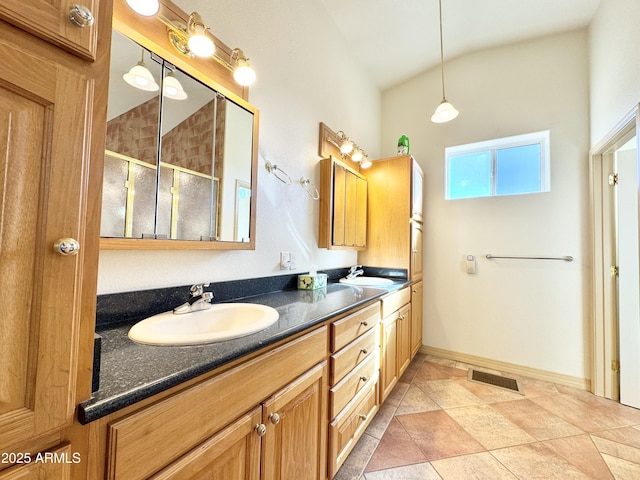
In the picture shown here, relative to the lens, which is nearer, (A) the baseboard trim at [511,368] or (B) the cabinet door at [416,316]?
(A) the baseboard trim at [511,368]

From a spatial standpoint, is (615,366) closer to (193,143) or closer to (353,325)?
(353,325)

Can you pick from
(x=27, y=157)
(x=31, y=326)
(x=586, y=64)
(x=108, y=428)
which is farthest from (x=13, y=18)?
(x=586, y=64)

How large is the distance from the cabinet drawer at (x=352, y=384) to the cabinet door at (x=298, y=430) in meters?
0.06

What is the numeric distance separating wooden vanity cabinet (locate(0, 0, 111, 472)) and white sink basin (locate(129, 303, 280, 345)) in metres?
0.30

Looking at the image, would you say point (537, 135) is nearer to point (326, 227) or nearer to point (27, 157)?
point (326, 227)

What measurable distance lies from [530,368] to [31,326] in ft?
10.8

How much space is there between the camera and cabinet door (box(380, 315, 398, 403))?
1723 millimetres

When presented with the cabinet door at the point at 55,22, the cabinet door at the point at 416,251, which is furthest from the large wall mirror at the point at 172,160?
the cabinet door at the point at 416,251

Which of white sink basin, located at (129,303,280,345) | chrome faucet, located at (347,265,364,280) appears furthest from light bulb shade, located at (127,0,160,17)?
chrome faucet, located at (347,265,364,280)

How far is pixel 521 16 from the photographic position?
2184 mm

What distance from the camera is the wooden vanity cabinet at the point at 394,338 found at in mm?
1734

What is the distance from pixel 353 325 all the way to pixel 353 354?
0.52 ft

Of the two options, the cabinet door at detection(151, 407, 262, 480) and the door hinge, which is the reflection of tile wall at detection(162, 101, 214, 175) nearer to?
the cabinet door at detection(151, 407, 262, 480)

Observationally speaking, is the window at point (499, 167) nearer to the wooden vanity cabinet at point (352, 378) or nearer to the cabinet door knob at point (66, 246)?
the wooden vanity cabinet at point (352, 378)
